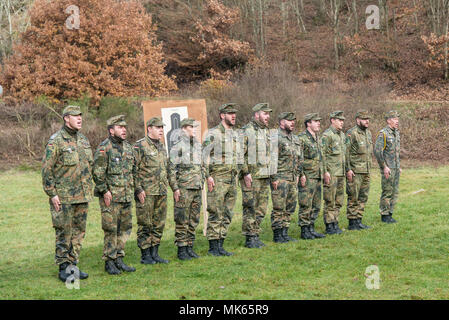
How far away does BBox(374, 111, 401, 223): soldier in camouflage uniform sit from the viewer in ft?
40.2

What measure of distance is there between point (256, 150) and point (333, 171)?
1.90 meters

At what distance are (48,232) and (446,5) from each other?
79.8 feet

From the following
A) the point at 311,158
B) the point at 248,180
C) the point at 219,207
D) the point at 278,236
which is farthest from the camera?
the point at 311,158

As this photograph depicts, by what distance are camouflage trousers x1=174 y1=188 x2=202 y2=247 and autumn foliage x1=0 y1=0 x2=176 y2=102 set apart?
15028mm

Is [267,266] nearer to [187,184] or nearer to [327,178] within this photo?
[187,184]

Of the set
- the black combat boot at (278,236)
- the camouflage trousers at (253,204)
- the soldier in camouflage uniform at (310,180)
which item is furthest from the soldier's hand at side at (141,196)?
the soldier in camouflage uniform at (310,180)

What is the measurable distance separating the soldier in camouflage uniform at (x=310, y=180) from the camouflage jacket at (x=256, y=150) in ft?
3.21

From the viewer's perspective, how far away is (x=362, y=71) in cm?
A: 3209

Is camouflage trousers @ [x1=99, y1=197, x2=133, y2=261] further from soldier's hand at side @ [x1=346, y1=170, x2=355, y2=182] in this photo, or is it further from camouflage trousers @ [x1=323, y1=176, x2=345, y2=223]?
soldier's hand at side @ [x1=346, y1=170, x2=355, y2=182]

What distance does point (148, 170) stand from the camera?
936 cm

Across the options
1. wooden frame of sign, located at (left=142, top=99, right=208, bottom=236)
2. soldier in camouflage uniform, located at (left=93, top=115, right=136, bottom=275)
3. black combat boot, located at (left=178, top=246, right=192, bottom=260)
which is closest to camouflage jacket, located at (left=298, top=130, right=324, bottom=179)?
wooden frame of sign, located at (left=142, top=99, right=208, bottom=236)

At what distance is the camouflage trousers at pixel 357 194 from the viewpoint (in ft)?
38.9

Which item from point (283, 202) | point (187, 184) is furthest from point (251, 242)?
point (187, 184)

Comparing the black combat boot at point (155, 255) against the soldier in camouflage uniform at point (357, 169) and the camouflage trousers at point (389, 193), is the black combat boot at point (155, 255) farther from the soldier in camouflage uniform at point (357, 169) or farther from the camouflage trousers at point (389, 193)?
the camouflage trousers at point (389, 193)
